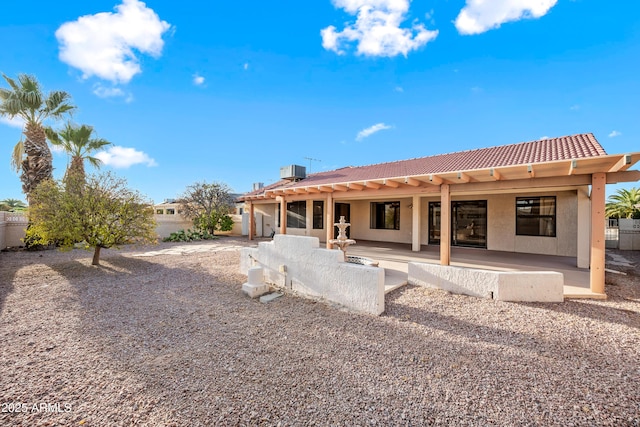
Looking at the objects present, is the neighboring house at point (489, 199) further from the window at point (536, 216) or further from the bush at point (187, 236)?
the bush at point (187, 236)

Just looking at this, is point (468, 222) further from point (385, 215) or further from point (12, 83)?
point (12, 83)

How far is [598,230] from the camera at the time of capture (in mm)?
5621

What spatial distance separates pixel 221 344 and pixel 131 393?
125cm

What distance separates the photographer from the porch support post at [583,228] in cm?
820

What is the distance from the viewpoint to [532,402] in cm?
272

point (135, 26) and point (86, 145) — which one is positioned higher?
point (135, 26)

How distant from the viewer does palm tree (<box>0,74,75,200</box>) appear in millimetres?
11547

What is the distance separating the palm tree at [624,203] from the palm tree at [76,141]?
30681 millimetres

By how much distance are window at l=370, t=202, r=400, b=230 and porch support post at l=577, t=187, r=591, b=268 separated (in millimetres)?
7058

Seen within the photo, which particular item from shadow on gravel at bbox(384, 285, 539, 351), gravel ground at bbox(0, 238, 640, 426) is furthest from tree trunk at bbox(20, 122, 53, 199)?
shadow on gravel at bbox(384, 285, 539, 351)

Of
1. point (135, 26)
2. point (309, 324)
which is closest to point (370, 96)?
point (135, 26)

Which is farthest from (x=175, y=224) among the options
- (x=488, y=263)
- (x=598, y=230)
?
(x=598, y=230)

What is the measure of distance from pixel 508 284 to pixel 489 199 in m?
7.20

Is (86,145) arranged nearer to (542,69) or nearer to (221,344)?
(221,344)
